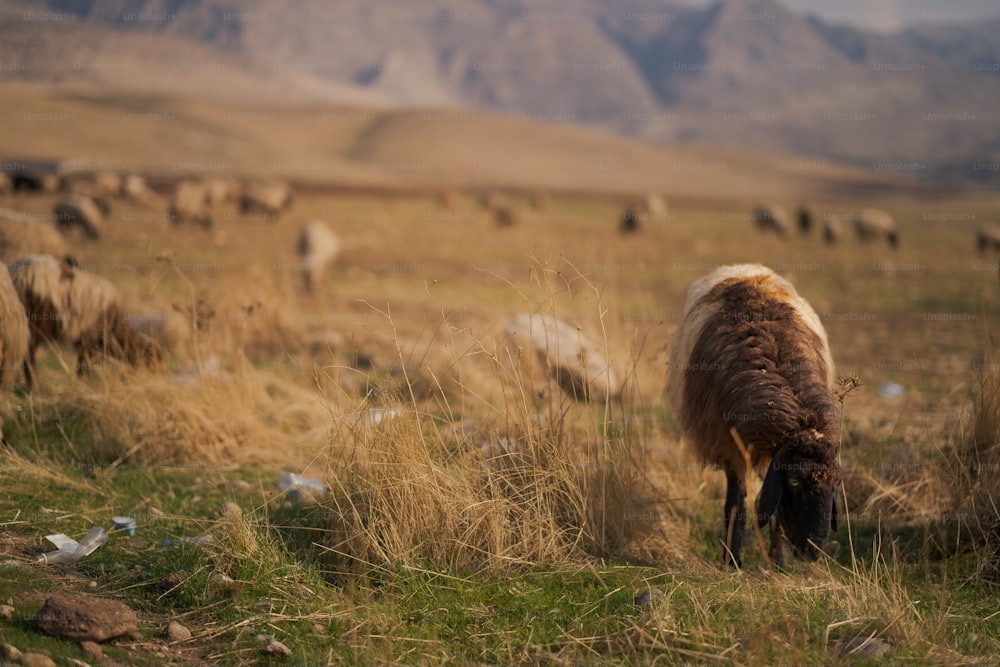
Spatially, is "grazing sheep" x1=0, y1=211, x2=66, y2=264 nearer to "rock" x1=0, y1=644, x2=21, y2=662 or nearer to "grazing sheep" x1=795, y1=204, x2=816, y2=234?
"rock" x1=0, y1=644, x2=21, y2=662

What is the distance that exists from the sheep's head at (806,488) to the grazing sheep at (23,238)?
8.46 metres

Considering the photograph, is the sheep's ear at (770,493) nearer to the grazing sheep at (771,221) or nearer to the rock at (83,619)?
the rock at (83,619)

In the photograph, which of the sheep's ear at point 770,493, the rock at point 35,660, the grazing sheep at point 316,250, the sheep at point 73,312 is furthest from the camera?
the grazing sheep at point 316,250

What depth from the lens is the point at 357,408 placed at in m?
5.17

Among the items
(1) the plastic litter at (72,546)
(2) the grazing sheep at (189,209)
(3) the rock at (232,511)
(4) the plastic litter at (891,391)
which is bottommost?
(2) the grazing sheep at (189,209)

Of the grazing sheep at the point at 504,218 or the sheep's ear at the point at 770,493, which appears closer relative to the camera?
the sheep's ear at the point at 770,493

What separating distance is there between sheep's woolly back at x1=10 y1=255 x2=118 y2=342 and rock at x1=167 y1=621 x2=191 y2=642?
4.65 metres

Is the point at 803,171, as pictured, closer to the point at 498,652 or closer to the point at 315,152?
the point at 315,152

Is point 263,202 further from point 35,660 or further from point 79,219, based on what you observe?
point 35,660

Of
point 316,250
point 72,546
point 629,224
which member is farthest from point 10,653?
point 629,224

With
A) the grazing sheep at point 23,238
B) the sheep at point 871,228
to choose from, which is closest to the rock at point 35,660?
the grazing sheep at point 23,238

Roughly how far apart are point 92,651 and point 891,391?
8540 millimetres

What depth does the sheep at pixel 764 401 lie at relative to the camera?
4.80 metres

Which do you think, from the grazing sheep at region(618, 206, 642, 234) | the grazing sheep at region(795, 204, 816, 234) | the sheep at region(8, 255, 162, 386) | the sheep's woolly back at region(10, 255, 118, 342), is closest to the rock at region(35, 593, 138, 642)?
the sheep at region(8, 255, 162, 386)
